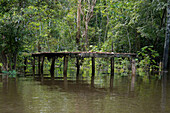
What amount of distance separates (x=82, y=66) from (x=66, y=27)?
6.70 metres

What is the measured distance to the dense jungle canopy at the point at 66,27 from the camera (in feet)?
40.9

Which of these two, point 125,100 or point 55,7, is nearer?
point 125,100

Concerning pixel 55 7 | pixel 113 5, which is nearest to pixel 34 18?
pixel 55 7

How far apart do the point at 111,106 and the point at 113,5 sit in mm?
15399

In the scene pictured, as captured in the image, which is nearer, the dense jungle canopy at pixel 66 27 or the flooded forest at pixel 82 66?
the flooded forest at pixel 82 66

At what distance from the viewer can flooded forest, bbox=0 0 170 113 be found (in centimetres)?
520

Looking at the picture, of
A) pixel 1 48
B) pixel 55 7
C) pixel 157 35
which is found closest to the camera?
pixel 1 48

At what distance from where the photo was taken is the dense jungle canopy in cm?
1248

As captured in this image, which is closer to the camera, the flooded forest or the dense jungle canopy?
the flooded forest

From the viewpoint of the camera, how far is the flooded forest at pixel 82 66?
5.20m

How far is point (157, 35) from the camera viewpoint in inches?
672

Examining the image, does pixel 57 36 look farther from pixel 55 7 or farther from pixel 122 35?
pixel 55 7

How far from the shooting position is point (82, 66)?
66.5 feet

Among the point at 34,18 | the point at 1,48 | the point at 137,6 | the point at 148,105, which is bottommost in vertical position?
the point at 148,105
